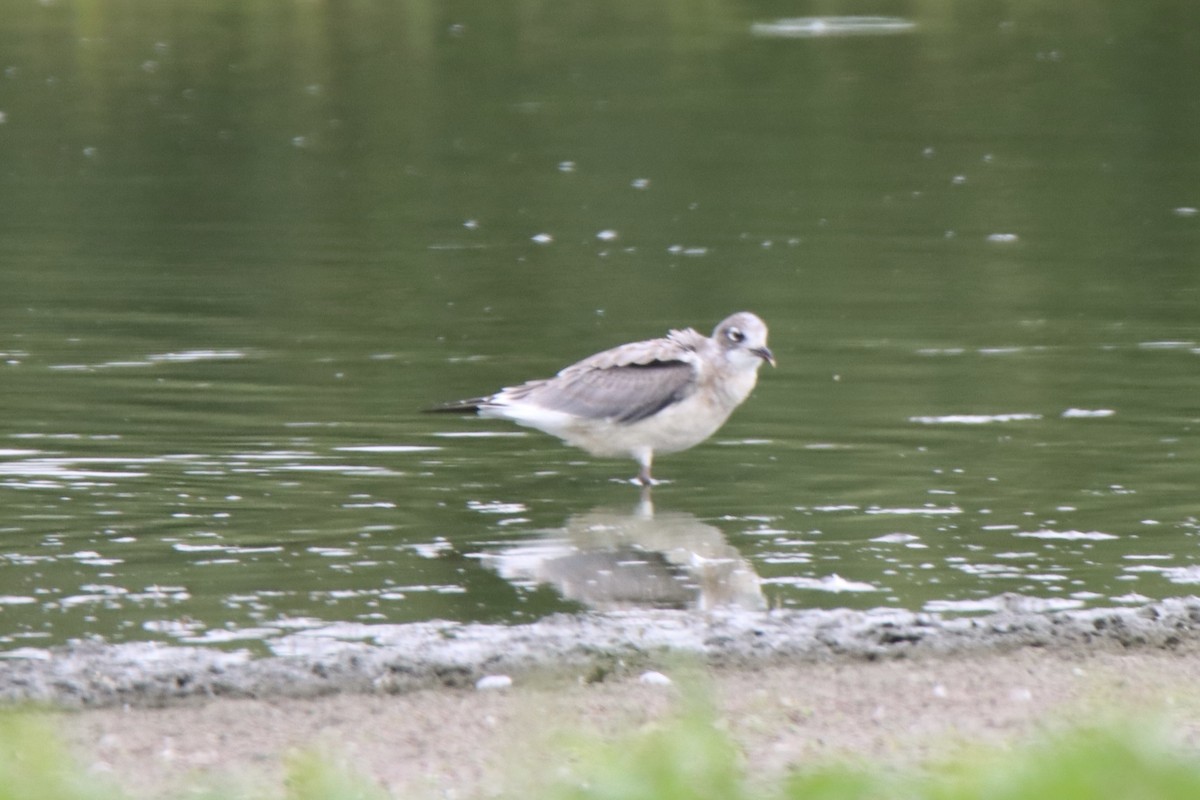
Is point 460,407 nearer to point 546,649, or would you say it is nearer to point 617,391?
point 617,391

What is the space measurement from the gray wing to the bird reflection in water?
676mm

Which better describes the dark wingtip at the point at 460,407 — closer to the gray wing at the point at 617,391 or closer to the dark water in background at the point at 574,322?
the gray wing at the point at 617,391

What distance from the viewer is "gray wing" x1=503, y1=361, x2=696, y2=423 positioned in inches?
429

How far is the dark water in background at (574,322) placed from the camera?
945 centimetres

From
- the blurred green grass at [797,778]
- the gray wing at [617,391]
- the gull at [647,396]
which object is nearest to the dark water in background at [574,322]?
the gull at [647,396]

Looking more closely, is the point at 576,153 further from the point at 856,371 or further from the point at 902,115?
the point at 856,371

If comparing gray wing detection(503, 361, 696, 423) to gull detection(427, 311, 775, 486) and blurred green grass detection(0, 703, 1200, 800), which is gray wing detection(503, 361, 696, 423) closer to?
gull detection(427, 311, 775, 486)

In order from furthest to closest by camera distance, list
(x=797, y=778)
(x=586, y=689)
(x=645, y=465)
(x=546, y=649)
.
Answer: (x=645, y=465), (x=546, y=649), (x=586, y=689), (x=797, y=778)

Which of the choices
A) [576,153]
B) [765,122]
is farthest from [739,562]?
[765,122]

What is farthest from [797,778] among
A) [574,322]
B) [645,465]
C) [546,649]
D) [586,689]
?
[574,322]

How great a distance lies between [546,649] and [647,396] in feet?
9.83

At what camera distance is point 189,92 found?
27828 mm

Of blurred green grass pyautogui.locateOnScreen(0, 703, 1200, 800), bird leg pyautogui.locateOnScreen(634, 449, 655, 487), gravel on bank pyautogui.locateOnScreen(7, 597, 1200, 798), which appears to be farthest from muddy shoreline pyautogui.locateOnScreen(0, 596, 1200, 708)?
bird leg pyautogui.locateOnScreen(634, 449, 655, 487)

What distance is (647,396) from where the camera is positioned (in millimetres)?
10922
